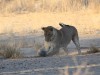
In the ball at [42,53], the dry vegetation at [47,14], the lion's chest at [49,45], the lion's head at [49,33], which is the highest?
the lion's head at [49,33]

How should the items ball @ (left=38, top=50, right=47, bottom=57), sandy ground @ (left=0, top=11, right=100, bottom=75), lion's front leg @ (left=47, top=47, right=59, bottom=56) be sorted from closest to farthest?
sandy ground @ (left=0, top=11, right=100, bottom=75) < ball @ (left=38, top=50, right=47, bottom=57) < lion's front leg @ (left=47, top=47, right=59, bottom=56)

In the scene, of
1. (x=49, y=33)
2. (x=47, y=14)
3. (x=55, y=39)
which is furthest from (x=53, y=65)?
(x=47, y=14)

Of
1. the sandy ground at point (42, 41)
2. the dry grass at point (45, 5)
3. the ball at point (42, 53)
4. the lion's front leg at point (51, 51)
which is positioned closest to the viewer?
the sandy ground at point (42, 41)

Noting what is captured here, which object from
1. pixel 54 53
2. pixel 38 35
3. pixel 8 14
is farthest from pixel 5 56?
pixel 8 14

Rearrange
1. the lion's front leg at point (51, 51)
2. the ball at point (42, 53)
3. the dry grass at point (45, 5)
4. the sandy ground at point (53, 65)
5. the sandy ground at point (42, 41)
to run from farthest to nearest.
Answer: the dry grass at point (45, 5), the lion's front leg at point (51, 51), the ball at point (42, 53), the sandy ground at point (42, 41), the sandy ground at point (53, 65)

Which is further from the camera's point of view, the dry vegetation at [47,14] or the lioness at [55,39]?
the dry vegetation at [47,14]

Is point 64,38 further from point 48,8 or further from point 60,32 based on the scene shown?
point 48,8

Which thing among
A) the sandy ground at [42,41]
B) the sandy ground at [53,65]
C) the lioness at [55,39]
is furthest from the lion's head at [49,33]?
the sandy ground at [53,65]

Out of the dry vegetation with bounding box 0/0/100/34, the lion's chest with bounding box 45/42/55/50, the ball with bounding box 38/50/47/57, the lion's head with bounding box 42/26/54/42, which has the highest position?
the lion's head with bounding box 42/26/54/42

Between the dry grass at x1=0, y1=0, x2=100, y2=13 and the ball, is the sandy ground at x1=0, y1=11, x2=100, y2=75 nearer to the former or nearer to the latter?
the ball

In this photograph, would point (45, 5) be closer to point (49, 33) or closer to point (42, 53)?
point (49, 33)

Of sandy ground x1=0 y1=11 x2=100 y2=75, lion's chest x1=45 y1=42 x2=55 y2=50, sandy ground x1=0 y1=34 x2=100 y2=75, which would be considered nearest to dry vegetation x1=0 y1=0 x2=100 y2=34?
sandy ground x1=0 y1=11 x2=100 y2=75

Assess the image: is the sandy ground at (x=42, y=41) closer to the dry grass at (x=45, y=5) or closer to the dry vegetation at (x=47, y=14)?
the dry vegetation at (x=47, y=14)

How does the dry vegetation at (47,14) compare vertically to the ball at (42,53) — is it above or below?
below
